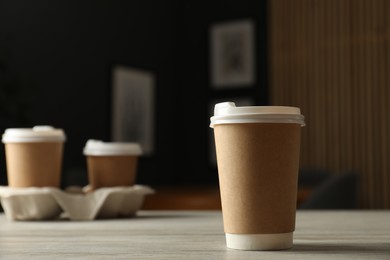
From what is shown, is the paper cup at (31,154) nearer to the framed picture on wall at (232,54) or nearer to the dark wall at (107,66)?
the dark wall at (107,66)

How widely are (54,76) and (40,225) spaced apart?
13.5 ft

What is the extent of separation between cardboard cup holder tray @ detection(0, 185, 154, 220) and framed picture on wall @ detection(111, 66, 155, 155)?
436cm

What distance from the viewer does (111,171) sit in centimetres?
163

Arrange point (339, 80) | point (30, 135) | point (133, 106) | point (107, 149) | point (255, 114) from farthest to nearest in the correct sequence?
point (133, 106), point (339, 80), point (107, 149), point (30, 135), point (255, 114)

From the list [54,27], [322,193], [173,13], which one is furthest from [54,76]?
[322,193]

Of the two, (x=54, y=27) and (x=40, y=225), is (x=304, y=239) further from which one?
(x=54, y=27)

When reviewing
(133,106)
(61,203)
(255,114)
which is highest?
(255,114)

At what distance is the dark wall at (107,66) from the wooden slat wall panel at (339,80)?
0.97 ft

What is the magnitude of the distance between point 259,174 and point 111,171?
0.77 metres

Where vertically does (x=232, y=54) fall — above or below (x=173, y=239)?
above

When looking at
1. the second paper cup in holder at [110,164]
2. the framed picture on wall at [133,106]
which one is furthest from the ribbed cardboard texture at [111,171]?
the framed picture on wall at [133,106]

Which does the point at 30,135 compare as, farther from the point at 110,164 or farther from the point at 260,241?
the point at 260,241

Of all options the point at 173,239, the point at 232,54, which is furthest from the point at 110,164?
the point at 232,54

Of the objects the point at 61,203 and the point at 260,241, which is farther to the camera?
the point at 61,203
